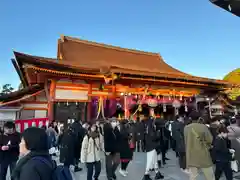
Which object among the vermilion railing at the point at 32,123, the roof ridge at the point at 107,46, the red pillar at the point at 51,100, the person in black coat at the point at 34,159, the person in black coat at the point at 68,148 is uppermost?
the roof ridge at the point at 107,46

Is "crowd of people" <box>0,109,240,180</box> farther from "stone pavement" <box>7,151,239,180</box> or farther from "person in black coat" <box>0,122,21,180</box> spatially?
"stone pavement" <box>7,151,239,180</box>

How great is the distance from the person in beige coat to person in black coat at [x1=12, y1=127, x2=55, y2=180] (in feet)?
9.75

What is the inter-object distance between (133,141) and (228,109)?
11.2 metres

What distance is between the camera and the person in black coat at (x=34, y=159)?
1791 mm

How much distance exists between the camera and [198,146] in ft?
12.8

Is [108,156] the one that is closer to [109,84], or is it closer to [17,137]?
[17,137]

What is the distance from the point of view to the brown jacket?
12.6 ft

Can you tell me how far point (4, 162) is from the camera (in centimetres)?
468

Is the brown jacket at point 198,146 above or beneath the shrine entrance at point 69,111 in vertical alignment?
beneath

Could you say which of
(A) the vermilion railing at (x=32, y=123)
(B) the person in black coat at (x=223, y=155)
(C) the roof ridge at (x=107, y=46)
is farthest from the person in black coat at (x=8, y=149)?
(C) the roof ridge at (x=107, y=46)

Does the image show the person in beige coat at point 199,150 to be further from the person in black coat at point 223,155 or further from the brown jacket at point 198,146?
the person in black coat at point 223,155

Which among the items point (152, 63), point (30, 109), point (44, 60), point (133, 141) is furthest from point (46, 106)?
point (152, 63)

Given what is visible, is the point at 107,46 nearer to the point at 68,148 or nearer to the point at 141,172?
the point at 68,148

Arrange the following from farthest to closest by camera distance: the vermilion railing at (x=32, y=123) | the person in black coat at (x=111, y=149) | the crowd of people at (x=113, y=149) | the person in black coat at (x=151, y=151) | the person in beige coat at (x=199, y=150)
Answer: the vermilion railing at (x=32, y=123)
the person in black coat at (x=111, y=149)
the person in black coat at (x=151, y=151)
the person in beige coat at (x=199, y=150)
the crowd of people at (x=113, y=149)
